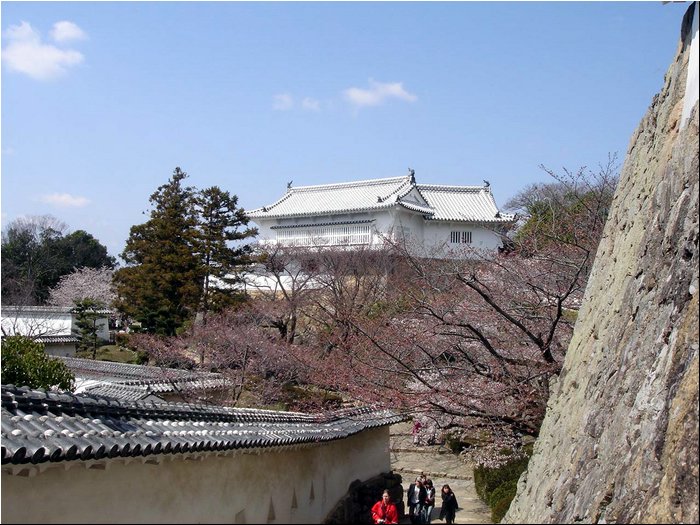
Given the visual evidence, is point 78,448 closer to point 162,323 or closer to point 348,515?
point 348,515

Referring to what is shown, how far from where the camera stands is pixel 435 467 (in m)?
19.8

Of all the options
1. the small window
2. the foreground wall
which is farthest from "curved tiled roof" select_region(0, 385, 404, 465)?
the small window

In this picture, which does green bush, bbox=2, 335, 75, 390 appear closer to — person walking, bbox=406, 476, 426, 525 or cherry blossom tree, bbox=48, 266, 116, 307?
person walking, bbox=406, 476, 426, 525

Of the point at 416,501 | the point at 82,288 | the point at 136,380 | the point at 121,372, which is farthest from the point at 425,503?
the point at 82,288

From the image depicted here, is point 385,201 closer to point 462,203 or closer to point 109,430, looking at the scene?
point 462,203

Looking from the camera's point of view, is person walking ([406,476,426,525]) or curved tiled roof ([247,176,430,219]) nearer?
person walking ([406,476,426,525])

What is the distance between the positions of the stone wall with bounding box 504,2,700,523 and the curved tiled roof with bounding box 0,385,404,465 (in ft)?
11.0

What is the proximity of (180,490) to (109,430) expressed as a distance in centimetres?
117

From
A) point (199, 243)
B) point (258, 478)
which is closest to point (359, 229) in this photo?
point (199, 243)

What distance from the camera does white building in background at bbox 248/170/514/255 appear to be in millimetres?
37312

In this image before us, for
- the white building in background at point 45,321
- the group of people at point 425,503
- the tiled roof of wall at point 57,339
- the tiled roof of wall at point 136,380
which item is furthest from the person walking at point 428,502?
the white building in background at point 45,321

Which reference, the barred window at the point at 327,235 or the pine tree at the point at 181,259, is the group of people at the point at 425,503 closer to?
the pine tree at the point at 181,259

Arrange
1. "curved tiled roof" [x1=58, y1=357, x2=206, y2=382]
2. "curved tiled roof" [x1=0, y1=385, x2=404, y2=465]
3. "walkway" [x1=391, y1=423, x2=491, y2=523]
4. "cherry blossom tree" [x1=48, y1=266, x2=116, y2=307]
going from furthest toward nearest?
"cherry blossom tree" [x1=48, y1=266, x2=116, y2=307] < "curved tiled roof" [x1=58, y1=357, x2=206, y2=382] < "walkway" [x1=391, y1=423, x2=491, y2=523] < "curved tiled roof" [x1=0, y1=385, x2=404, y2=465]

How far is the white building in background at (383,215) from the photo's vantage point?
37.3 metres
